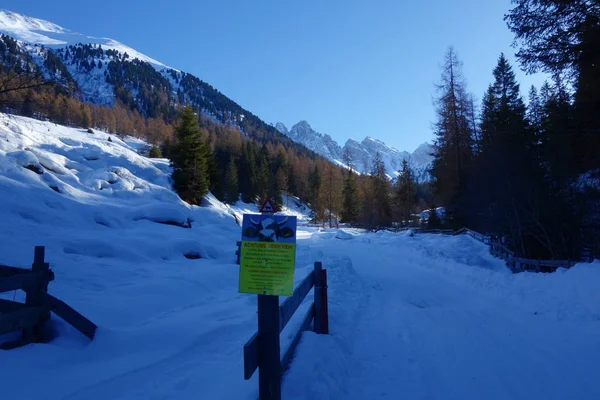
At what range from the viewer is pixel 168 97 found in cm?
17950

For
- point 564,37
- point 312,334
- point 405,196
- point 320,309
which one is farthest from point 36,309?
point 405,196

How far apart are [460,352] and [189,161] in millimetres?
32253

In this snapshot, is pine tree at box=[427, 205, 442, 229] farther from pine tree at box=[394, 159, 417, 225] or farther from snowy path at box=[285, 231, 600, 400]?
snowy path at box=[285, 231, 600, 400]

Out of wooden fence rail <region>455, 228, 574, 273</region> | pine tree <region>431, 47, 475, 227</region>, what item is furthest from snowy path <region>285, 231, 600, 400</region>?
pine tree <region>431, 47, 475, 227</region>

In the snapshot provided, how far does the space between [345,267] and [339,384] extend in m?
8.76

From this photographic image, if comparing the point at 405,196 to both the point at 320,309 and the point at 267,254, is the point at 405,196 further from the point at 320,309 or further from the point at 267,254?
the point at 267,254

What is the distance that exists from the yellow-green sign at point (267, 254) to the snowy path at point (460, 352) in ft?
4.42

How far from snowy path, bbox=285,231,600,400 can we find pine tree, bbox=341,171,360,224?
49.4m

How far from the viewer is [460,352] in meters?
5.33

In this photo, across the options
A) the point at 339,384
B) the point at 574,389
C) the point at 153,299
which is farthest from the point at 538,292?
the point at 153,299

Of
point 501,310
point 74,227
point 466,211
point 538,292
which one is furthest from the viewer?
point 466,211

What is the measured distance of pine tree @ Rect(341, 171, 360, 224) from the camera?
193 feet

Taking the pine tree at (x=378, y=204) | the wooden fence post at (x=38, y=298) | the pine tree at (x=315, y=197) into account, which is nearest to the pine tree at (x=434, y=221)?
the pine tree at (x=378, y=204)

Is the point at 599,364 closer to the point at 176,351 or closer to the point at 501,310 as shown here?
the point at 501,310
